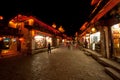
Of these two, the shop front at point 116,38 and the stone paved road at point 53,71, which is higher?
the shop front at point 116,38

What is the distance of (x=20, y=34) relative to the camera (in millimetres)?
22219

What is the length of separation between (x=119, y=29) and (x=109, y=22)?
1.63 metres

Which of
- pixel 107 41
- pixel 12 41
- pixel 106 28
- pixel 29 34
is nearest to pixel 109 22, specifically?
pixel 106 28

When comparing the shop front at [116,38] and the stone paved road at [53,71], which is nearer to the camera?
the stone paved road at [53,71]

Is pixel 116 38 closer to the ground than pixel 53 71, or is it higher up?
higher up

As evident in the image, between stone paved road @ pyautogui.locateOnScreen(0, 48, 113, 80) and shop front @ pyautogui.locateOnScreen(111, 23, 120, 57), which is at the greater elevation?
shop front @ pyautogui.locateOnScreen(111, 23, 120, 57)

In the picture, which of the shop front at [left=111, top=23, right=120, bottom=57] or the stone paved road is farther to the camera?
the shop front at [left=111, top=23, right=120, bottom=57]

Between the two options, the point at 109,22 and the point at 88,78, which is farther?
the point at 109,22

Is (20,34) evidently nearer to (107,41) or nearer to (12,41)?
(12,41)

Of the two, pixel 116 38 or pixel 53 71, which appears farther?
pixel 116 38

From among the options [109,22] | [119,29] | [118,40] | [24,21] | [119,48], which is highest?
[24,21]

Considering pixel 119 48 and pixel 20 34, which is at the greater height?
pixel 20 34

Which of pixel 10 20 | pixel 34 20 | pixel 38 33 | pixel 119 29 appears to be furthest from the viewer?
pixel 38 33

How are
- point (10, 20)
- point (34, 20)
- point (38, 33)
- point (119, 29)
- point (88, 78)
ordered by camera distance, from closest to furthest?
1. point (88, 78)
2. point (119, 29)
3. point (10, 20)
4. point (34, 20)
5. point (38, 33)
